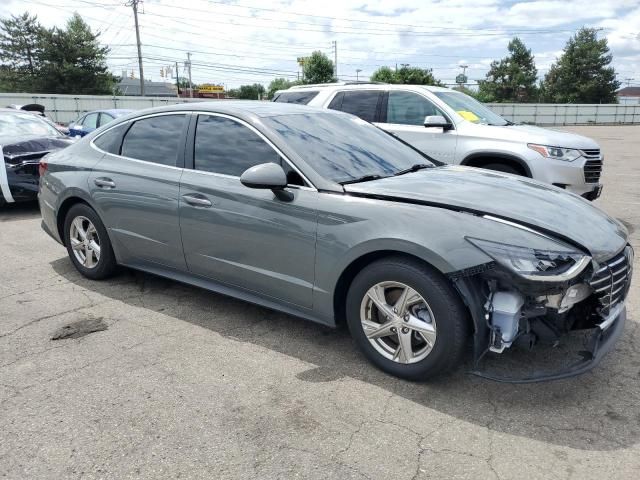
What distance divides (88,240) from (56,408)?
2.29 m

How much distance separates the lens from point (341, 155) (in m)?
3.79

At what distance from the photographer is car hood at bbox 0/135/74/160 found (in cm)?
791

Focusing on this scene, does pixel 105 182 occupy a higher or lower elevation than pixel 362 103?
lower

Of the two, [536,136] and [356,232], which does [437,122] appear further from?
[356,232]

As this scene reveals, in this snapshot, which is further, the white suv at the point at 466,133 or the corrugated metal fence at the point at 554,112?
the corrugated metal fence at the point at 554,112

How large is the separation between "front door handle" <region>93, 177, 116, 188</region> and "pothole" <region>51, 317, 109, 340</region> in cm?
111

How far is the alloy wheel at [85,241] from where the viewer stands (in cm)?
492

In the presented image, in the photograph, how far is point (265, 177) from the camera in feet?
11.1

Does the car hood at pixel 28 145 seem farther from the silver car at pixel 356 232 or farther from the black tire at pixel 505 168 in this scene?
the black tire at pixel 505 168

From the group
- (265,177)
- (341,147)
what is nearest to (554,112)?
(341,147)

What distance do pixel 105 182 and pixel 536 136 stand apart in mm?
5014

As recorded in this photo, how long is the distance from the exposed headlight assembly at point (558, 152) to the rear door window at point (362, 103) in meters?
2.39

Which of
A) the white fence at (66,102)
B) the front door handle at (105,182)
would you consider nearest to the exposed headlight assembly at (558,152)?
the front door handle at (105,182)

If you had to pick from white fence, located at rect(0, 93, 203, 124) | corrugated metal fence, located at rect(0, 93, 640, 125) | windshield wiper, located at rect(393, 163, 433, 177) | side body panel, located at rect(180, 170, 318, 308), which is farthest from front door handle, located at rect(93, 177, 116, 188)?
corrugated metal fence, located at rect(0, 93, 640, 125)
